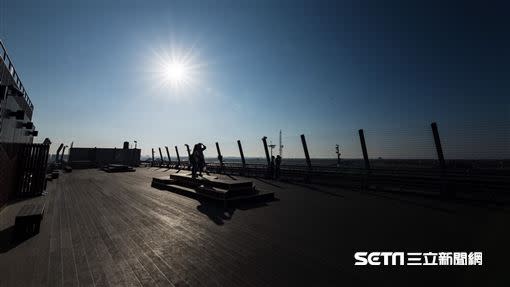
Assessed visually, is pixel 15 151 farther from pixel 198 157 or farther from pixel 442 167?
pixel 442 167

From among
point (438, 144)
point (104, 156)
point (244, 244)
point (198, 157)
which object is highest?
point (438, 144)

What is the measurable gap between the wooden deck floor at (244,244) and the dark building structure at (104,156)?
3680cm

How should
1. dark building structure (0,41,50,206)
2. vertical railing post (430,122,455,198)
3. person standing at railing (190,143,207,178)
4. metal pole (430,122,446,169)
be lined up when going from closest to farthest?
dark building structure (0,41,50,206) → vertical railing post (430,122,455,198) → metal pole (430,122,446,169) → person standing at railing (190,143,207,178)

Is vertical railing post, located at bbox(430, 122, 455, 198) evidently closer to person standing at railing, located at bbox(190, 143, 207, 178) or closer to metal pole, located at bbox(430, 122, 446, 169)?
metal pole, located at bbox(430, 122, 446, 169)

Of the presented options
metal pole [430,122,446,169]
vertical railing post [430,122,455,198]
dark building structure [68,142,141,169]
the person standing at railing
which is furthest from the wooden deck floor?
dark building structure [68,142,141,169]

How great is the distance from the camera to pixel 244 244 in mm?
4016

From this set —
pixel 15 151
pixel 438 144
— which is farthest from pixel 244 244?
pixel 15 151

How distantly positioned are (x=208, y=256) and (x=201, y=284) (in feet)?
2.72

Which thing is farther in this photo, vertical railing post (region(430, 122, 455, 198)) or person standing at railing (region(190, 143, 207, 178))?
person standing at railing (region(190, 143, 207, 178))

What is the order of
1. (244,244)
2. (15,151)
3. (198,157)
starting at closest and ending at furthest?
1. (244,244)
2. (15,151)
3. (198,157)

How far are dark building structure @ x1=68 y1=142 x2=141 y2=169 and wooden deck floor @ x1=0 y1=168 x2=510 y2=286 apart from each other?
36.8m

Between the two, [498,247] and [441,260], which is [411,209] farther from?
[441,260]

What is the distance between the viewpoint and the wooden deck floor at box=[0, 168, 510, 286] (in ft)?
9.41

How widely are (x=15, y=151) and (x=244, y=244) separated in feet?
35.3
